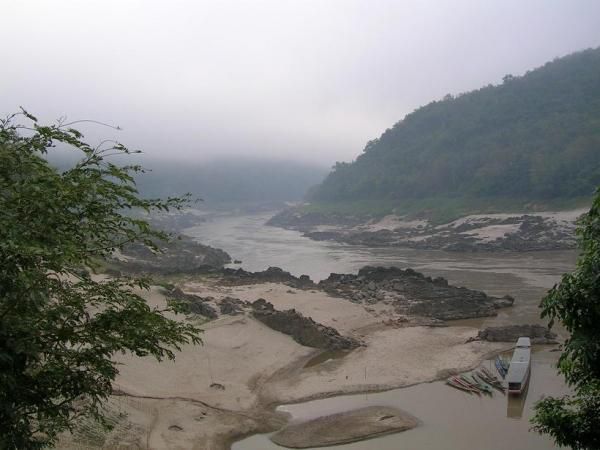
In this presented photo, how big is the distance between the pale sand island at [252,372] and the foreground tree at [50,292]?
360 inches

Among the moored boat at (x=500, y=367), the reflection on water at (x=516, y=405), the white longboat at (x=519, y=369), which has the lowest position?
the reflection on water at (x=516, y=405)

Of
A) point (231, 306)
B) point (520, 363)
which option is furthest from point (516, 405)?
point (231, 306)

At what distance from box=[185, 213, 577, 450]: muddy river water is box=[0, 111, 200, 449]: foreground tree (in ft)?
37.3

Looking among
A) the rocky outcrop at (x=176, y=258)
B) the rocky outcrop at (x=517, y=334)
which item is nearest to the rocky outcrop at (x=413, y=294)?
the rocky outcrop at (x=517, y=334)

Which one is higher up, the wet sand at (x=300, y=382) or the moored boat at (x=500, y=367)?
the moored boat at (x=500, y=367)

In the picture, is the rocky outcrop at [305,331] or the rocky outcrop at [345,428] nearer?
the rocky outcrop at [345,428]

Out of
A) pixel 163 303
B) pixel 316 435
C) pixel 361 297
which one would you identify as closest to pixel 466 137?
pixel 361 297

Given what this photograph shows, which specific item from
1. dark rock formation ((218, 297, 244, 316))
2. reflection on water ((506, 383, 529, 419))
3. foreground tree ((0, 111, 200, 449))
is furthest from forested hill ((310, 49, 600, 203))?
foreground tree ((0, 111, 200, 449))

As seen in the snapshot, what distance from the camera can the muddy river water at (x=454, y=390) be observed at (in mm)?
A: 17203

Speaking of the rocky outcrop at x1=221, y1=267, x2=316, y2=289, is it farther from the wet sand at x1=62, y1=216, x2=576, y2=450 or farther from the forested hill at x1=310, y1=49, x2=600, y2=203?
the forested hill at x1=310, y1=49, x2=600, y2=203

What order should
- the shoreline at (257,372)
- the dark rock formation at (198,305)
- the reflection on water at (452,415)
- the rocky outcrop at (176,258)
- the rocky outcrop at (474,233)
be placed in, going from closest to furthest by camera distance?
the reflection on water at (452,415), the shoreline at (257,372), the dark rock formation at (198,305), the rocky outcrop at (176,258), the rocky outcrop at (474,233)

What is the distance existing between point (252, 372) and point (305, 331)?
5108 millimetres

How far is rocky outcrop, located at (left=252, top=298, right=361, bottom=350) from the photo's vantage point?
27.0m

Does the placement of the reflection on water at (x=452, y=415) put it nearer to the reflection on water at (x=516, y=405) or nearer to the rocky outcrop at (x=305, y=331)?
the reflection on water at (x=516, y=405)
